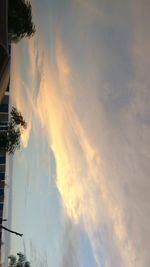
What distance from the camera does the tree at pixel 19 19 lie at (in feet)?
108

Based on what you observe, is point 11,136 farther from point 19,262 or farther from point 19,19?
point 19,262

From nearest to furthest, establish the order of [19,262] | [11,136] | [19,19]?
[19,19] → [11,136] → [19,262]

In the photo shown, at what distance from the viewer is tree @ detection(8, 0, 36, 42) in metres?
32.8

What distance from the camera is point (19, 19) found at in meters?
33.6

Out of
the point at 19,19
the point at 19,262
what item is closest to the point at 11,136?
the point at 19,19

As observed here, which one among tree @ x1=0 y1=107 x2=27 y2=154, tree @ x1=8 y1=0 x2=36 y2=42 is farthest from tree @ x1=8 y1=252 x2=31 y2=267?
tree @ x1=8 y1=0 x2=36 y2=42

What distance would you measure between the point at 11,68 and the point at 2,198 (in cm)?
4066

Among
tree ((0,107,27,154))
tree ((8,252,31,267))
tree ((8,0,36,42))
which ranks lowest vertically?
tree ((8,252,31,267))

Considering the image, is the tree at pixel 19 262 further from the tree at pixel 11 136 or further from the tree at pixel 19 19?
the tree at pixel 19 19

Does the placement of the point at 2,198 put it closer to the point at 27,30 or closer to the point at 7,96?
the point at 7,96

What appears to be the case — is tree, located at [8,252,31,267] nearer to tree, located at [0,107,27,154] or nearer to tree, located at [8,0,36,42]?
tree, located at [0,107,27,154]

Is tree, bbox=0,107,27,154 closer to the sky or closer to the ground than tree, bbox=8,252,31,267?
closer to the sky

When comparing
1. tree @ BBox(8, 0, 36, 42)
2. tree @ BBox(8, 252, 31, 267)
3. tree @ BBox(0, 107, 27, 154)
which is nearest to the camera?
tree @ BBox(8, 0, 36, 42)

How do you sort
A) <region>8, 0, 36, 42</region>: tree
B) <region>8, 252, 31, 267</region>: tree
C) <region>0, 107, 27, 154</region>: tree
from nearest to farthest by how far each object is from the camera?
<region>8, 0, 36, 42</region>: tree → <region>0, 107, 27, 154</region>: tree → <region>8, 252, 31, 267</region>: tree
